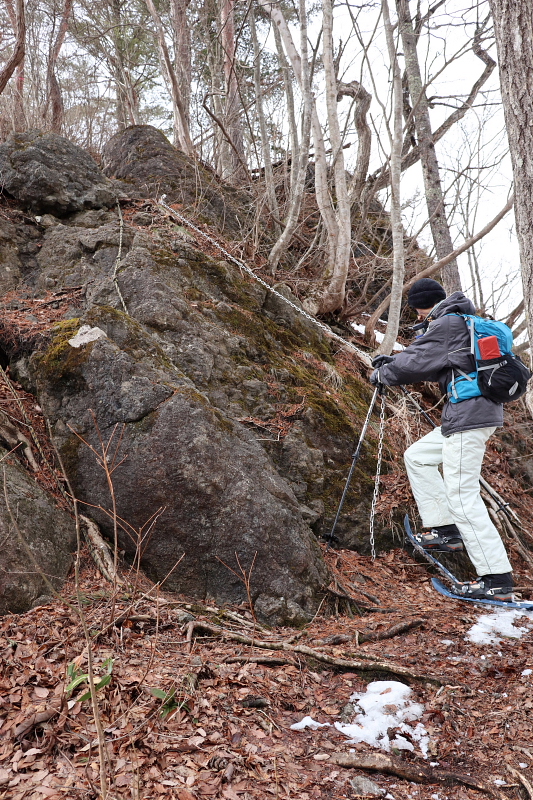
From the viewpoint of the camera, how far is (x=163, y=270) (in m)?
6.02

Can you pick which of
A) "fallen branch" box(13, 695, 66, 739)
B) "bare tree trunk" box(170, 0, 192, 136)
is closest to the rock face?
"fallen branch" box(13, 695, 66, 739)

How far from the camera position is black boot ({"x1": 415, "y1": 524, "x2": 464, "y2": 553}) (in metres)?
4.84

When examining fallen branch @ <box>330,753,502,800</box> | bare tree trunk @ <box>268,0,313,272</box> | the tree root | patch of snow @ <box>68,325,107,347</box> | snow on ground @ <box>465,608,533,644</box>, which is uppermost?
bare tree trunk @ <box>268,0,313,272</box>

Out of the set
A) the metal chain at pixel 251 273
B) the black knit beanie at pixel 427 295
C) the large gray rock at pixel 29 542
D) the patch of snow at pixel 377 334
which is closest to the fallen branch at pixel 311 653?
the large gray rock at pixel 29 542

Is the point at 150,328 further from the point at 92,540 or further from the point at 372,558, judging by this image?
the point at 372,558

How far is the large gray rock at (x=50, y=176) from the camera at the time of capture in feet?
22.4

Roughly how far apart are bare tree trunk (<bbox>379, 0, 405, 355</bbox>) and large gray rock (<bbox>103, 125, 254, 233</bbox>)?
2537 millimetres

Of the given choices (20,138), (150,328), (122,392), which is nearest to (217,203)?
(20,138)

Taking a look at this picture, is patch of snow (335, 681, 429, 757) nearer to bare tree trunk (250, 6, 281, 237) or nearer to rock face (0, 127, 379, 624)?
rock face (0, 127, 379, 624)

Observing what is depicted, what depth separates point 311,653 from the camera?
128 inches

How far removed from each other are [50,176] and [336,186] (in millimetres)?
3919

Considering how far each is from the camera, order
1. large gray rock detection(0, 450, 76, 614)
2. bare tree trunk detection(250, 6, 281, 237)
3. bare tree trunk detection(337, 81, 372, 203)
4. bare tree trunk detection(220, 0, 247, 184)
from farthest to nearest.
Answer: bare tree trunk detection(220, 0, 247, 184)
bare tree trunk detection(337, 81, 372, 203)
bare tree trunk detection(250, 6, 281, 237)
large gray rock detection(0, 450, 76, 614)

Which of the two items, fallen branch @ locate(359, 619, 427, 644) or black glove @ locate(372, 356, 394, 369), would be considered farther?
black glove @ locate(372, 356, 394, 369)

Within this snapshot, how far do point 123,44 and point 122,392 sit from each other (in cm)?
1231
